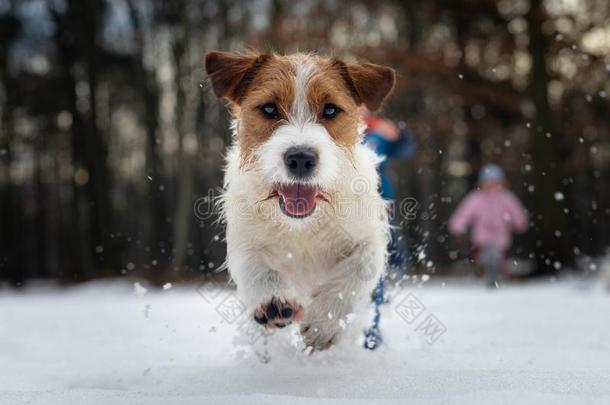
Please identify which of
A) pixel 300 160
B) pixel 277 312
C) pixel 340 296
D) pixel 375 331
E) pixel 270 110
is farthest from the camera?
pixel 375 331

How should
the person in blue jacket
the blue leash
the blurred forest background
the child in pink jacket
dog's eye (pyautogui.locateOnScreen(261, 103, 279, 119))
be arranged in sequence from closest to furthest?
dog's eye (pyautogui.locateOnScreen(261, 103, 279, 119)) < the blue leash < the person in blue jacket < the child in pink jacket < the blurred forest background

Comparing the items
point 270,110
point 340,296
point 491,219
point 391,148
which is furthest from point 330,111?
point 491,219

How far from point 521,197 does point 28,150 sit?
12.7 meters

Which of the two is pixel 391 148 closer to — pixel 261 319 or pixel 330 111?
pixel 330 111

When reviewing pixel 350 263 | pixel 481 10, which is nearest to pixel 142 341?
pixel 350 263

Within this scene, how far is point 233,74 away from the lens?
3.76 metres

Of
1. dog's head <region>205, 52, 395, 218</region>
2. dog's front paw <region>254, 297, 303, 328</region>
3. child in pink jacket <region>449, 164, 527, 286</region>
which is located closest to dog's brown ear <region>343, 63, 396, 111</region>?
dog's head <region>205, 52, 395, 218</region>

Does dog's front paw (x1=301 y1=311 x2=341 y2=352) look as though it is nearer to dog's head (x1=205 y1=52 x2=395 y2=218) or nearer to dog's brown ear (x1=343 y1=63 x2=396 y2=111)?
dog's head (x1=205 y1=52 x2=395 y2=218)

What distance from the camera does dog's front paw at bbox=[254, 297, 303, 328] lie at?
3.19 metres

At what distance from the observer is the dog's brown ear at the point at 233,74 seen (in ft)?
12.3

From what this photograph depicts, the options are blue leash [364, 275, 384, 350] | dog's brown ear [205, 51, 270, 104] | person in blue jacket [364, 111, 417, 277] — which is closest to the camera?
dog's brown ear [205, 51, 270, 104]

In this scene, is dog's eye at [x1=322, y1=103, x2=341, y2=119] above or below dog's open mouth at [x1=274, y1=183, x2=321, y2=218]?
A: above

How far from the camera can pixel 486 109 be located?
1395 centimetres

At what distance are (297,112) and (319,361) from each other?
4.43 ft
